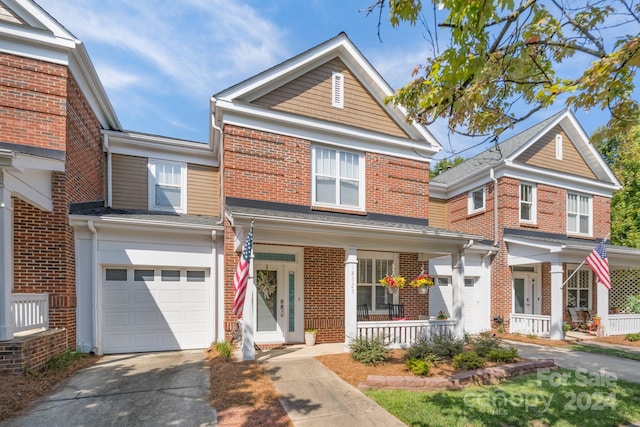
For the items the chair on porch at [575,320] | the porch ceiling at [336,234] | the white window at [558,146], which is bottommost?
the chair on porch at [575,320]

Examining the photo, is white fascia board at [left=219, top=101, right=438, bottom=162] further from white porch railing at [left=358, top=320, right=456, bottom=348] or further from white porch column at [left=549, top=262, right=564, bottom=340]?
white porch column at [left=549, top=262, right=564, bottom=340]

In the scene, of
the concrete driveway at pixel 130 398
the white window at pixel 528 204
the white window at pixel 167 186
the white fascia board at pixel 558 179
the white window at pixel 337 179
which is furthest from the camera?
the white window at pixel 528 204

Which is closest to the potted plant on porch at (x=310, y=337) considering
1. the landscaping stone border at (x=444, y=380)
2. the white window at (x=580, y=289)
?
the landscaping stone border at (x=444, y=380)

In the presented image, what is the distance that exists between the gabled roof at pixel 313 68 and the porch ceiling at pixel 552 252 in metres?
5.04

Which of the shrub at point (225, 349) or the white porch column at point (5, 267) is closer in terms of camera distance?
the white porch column at point (5, 267)

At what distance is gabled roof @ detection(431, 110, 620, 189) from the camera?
14.3 meters

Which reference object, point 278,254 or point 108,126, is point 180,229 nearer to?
point 278,254

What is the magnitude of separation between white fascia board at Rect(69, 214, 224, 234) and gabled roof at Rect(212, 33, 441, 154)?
3.33m

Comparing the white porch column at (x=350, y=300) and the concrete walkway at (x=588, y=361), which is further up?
the white porch column at (x=350, y=300)

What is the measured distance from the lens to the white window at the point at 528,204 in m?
14.5

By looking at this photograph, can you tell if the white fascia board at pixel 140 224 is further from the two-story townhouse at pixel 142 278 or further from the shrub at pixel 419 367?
the shrub at pixel 419 367

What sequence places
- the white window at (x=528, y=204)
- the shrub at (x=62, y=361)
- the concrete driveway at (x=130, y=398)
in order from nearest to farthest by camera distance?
the concrete driveway at (x=130, y=398), the shrub at (x=62, y=361), the white window at (x=528, y=204)

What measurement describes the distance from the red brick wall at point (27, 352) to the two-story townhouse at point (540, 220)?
1146 cm

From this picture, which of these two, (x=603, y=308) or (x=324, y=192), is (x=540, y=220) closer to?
(x=603, y=308)
